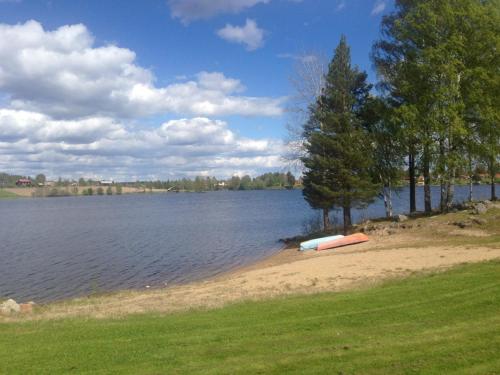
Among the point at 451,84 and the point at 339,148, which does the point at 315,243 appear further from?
the point at 451,84

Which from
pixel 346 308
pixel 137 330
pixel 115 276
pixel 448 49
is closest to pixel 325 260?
pixel 346 308

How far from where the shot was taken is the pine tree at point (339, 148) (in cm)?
2528

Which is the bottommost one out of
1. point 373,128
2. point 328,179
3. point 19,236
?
point 19,236

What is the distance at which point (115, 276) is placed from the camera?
23.8m

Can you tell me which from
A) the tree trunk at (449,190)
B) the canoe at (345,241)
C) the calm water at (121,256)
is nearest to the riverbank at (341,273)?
the canoe at (345,241)

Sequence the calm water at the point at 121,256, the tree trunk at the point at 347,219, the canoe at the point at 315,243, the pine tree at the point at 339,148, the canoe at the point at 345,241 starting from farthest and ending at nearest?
the tree trunk at the point at 347,219
the pine tree at the point at 339,148
the canoe at the point at 315,243
the canoe at the point at 345,241
the calm water at the point at 121,256

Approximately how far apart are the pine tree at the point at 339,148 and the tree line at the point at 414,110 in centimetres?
6

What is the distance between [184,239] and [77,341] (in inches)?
1168

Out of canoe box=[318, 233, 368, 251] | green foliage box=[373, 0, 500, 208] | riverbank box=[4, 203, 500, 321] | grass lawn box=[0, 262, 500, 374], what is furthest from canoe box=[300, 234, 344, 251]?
grass lawn box=[0, 262, 500, 374]

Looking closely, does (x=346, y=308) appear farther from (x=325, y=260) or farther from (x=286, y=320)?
(x=325, y=260)

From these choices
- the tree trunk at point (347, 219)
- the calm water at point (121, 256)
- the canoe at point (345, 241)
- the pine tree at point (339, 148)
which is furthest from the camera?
the tree trunk at point (347, 219)

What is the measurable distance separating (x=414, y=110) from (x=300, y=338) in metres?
18.9

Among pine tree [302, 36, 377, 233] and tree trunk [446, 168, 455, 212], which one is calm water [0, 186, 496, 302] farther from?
Result: tree trunk [446, 168, 455, 212]

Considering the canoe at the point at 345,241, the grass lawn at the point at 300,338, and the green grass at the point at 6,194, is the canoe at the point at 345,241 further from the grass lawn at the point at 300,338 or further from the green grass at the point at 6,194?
the green grass at the point at 6,194
